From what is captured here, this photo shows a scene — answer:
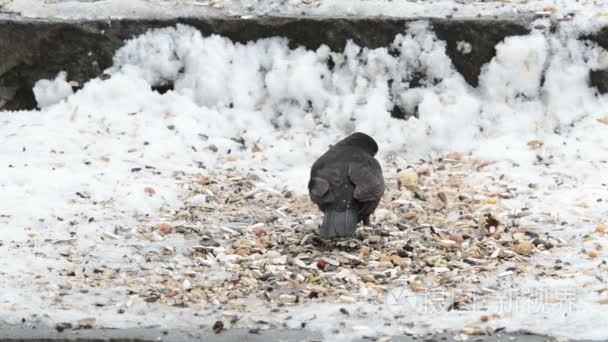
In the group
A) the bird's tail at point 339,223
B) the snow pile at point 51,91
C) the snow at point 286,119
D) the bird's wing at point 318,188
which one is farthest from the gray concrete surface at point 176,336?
the snow pile at point 51,91

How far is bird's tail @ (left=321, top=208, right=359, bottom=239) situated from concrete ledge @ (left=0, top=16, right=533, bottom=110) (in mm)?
2265

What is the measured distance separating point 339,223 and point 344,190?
25 centimetres

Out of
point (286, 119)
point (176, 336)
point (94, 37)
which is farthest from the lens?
point (94, 37)

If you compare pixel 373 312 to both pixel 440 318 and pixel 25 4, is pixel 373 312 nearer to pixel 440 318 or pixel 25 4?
pixel 440 318

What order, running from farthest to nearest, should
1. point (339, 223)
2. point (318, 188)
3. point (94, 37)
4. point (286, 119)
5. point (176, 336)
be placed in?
point (94, 37) < point (286, 119) < point (318, 188) < point (339, 223) < point (176, 336)

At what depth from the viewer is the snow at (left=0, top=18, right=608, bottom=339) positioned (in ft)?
21.1

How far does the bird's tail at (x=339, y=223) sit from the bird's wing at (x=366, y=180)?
110 millimetres

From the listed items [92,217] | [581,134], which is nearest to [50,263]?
[92,217]

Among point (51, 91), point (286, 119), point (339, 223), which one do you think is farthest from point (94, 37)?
point (339, 223)

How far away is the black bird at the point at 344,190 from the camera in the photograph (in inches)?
218

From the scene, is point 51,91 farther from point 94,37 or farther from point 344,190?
point 344,190

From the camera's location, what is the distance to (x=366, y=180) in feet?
18.7

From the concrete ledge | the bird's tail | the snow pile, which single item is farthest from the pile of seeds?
the snow pile

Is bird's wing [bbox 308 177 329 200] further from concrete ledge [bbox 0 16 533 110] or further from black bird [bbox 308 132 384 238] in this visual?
concrete ledge [bbox 0 16 533 110]
